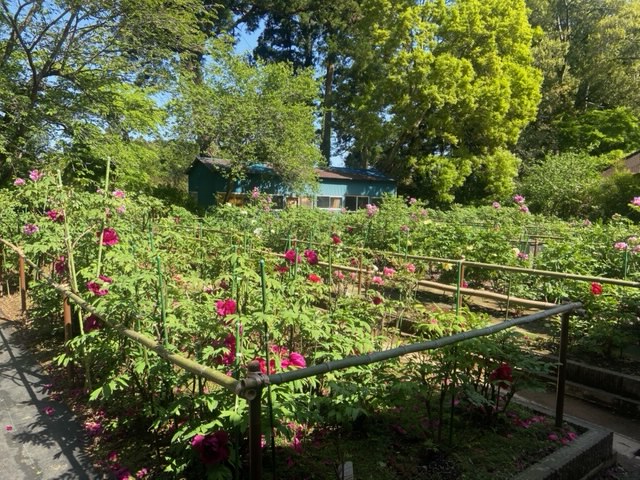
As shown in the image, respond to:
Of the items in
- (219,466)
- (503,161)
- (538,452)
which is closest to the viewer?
(219,466)

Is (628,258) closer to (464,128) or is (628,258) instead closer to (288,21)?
(464,128)

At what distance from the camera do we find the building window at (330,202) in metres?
22.2

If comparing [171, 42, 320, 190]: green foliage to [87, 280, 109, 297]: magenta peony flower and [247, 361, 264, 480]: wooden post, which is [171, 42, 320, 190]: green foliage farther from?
[247, 361, 264, 480]: wooden post

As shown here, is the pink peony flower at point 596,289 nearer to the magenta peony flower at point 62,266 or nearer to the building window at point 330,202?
the magenta peony flower at point 62,266

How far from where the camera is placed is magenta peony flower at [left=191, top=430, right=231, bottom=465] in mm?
2055

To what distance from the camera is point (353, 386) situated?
8.78 feet

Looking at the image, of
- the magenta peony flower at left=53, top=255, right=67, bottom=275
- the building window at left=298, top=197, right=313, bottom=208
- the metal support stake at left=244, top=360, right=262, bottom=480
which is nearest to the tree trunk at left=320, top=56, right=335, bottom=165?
the building window at left=298, top=197, right=313, bottom=208

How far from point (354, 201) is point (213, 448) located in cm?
2163

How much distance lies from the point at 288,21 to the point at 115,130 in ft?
65.1

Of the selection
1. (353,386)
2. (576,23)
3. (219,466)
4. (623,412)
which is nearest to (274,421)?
(219,466)

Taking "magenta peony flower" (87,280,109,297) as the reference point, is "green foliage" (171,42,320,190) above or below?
A: above

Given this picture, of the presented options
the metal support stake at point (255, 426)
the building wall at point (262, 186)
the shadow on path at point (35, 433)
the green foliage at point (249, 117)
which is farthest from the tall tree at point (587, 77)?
the metal support stake at point (255, 426)

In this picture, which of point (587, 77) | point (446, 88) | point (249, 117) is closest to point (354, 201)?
point (446, 88)

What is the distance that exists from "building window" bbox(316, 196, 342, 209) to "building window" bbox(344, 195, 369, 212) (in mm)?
400
